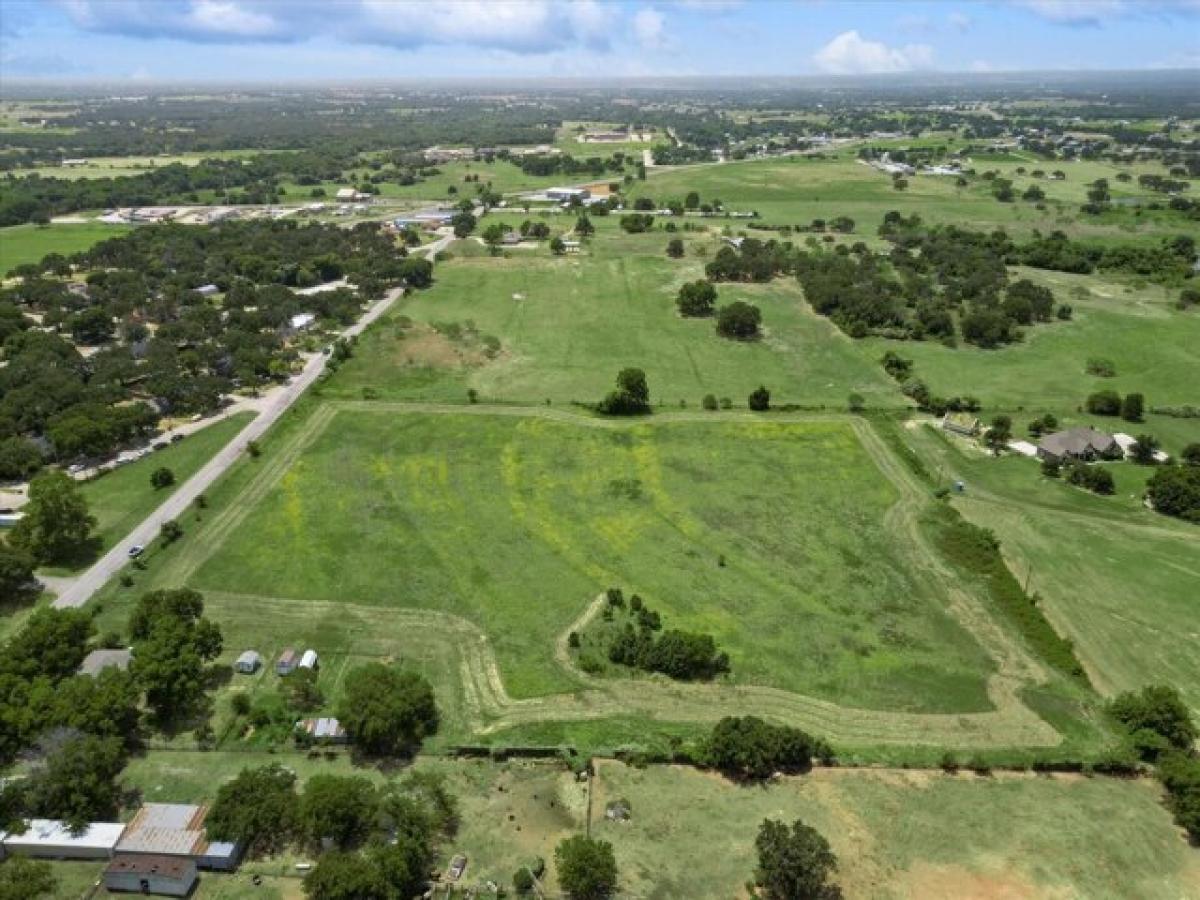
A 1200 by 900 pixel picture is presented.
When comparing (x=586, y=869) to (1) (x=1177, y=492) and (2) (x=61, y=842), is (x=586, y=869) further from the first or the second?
(1) (x=1177, y=492)

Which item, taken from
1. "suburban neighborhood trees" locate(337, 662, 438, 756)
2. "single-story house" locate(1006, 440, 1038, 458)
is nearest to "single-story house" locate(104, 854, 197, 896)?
"suburban neighborhood trees" locate(337, 662, 438, 756)

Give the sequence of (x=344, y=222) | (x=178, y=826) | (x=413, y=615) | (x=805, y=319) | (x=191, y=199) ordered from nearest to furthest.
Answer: (x=178, y=826)
(x=413, y=615)
(x=805, y=319)
(x=344, y=222)
(x=191, y=199)

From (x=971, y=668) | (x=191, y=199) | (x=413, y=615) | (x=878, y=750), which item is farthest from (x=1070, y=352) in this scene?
(x=191, y=199)

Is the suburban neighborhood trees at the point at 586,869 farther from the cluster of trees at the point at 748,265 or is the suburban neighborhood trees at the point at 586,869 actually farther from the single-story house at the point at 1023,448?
the cluster of trees at the point at 748,265

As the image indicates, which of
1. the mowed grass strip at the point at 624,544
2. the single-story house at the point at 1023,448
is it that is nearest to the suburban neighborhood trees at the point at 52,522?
the mowed grass strip at the point at 624,544

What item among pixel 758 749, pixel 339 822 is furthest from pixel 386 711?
pixel 758 749

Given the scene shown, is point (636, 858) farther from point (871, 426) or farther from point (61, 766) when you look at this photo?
point (871, 426)

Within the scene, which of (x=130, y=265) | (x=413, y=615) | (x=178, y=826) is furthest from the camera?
(x=130, y=265)
